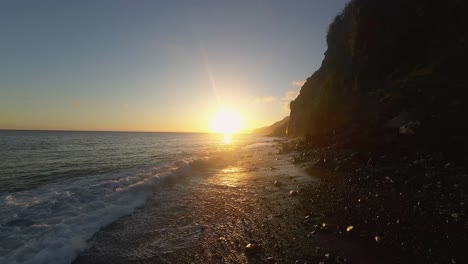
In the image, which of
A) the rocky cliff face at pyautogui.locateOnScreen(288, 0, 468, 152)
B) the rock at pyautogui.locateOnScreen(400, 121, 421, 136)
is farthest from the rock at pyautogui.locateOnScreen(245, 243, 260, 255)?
the rock at pyautogui.locateOnScreen(400, 121, 421, 136)

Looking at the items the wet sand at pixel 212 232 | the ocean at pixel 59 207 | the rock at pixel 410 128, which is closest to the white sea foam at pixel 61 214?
the ocean at pixel 59 207

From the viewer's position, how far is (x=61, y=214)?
11156 mm

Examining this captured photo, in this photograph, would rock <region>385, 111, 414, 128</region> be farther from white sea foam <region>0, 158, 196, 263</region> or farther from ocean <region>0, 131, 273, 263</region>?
white sea foam <region>0, 158, 196, 263</region>

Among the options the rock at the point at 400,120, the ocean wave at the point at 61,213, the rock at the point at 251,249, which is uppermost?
the rock at the point at 400,120

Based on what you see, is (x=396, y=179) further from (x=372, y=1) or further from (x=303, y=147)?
(x=372, y=1)

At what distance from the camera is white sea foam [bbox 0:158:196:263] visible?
793 cm

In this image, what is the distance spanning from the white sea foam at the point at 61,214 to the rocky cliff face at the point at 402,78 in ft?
60.3

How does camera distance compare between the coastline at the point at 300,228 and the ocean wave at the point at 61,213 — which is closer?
the coastline at the point at 300,228

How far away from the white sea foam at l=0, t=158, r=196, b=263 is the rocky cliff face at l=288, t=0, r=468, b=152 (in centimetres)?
1837

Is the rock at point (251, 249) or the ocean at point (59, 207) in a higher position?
the rock at point (251, 249)

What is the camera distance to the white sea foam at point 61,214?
312 inches

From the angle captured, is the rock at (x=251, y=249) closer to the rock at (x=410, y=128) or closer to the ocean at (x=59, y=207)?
the ocean at (x=59, y=207)

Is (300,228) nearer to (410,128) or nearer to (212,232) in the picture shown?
(212,232)

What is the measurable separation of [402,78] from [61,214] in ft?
101
